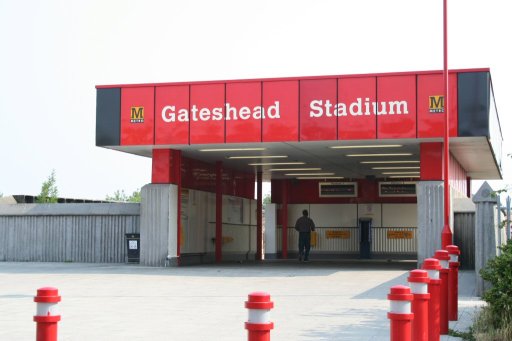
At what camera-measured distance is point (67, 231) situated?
29.0m

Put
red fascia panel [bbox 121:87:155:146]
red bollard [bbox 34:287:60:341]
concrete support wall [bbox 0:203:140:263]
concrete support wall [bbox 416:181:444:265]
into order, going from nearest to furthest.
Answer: red bollard [bbox 34:287:60:341], concrete support wall [bbox 416:181:444:265], red fascia panel [bbox 121:87:155:146], concrete support wall [bbox 0:203:140:263]

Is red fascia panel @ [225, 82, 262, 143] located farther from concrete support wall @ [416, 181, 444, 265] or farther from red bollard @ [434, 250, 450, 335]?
red bollard @ [434, 250, 450, 335]

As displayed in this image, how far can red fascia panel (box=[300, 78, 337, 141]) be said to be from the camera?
930 inches

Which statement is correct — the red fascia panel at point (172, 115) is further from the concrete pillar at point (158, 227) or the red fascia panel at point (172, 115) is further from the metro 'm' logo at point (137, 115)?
the concrete pillar at point (158, 227)

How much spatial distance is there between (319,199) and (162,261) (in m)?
13.0

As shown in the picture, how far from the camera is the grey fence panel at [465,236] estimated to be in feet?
83.7

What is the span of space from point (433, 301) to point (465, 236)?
55.4ft

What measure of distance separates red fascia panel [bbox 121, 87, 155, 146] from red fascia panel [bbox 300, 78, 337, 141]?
4.63 metres

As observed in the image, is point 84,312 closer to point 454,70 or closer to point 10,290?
point 10,290

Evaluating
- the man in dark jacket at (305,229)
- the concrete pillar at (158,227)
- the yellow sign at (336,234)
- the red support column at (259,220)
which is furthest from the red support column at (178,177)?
the yellow sign at (336,234)

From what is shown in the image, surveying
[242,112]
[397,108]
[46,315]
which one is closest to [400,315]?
[46,315]

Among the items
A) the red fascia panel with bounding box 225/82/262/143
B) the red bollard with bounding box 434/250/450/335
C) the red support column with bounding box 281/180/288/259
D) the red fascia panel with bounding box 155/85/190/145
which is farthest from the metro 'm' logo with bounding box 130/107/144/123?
the red bollard with bounding box 434/250/450/335

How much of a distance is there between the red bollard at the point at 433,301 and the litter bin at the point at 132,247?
729 inches

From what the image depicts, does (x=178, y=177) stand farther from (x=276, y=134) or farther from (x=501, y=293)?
(x=501, y=293)
